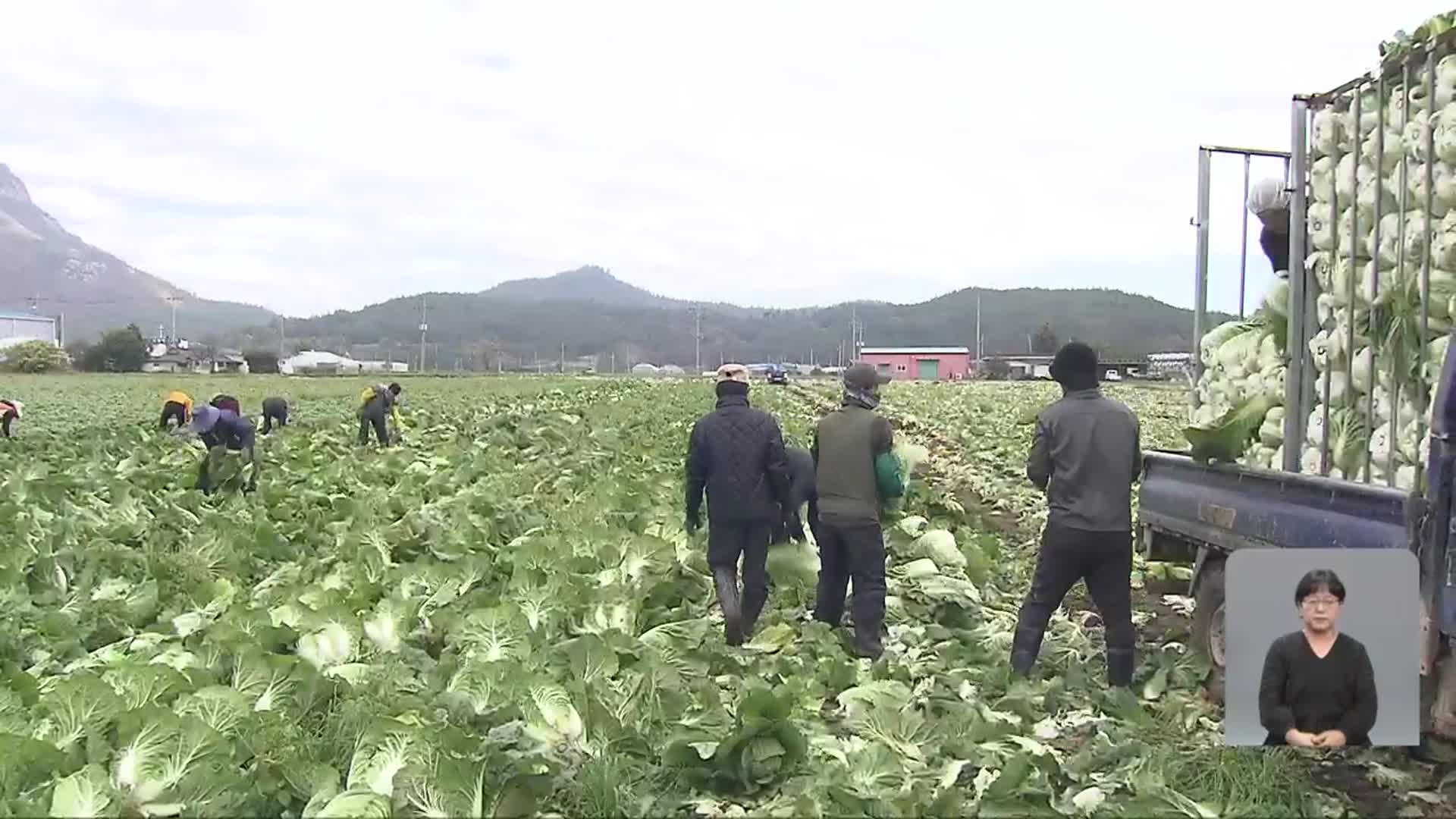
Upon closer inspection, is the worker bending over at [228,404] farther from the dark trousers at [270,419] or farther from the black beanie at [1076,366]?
the black beanie at [1076,366]

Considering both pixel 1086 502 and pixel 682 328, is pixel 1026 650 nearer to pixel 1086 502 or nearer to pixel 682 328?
pixel 1086 502

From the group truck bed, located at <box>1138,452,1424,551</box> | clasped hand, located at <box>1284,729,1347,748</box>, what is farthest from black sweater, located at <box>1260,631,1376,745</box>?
truck bed, located at <box>1138,452,1424,551</box>

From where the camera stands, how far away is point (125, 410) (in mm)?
33156

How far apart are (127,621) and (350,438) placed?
A: 43.4 ft

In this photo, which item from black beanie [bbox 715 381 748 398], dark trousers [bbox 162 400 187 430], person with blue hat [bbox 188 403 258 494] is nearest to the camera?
black beanie [bbox 715 381 748 398]

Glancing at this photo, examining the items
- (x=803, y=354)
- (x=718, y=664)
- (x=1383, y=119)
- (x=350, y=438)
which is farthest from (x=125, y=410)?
(x=803, y=354)

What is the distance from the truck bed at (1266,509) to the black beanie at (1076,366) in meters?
0.83

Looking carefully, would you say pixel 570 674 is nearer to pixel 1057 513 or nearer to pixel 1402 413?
pixel 1057 513

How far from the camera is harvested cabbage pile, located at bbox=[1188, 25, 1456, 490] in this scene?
4.89m

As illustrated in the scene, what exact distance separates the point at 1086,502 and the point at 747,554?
2.07 meters

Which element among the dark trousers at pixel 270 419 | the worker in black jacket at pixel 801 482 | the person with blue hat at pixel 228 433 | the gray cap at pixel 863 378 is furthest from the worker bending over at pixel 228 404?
the dark trousers at pixel 270 419

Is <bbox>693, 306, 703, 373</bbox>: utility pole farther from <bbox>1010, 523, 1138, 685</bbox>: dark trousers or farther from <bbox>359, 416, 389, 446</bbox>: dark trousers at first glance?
<bbox>1010, 523, 1138, 685</bbox>: dark trousers

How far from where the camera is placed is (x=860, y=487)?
664 cm

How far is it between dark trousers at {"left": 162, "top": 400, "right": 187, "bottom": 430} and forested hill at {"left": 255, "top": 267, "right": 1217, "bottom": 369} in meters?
102
